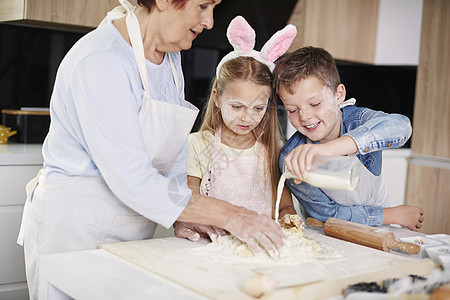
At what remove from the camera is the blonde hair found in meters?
1.62

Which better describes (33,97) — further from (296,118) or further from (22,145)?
(296,118)

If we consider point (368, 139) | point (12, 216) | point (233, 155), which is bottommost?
point (12, 216)

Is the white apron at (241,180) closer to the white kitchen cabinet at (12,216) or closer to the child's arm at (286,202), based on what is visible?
the child's arm at (286,202)

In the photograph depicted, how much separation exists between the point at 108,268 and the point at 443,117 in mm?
2591

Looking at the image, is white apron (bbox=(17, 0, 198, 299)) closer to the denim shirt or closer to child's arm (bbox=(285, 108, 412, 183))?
child's arm (bbox=(285, 108, 412, 183))

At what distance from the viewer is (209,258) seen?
1.09 metres

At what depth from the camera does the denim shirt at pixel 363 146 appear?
1382 millimetres

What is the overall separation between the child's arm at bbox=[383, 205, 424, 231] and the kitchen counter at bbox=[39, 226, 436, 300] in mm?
855

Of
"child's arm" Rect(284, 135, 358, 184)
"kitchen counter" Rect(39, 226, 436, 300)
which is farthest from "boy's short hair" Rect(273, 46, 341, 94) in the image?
"kitchen counter" Rect(39, 226, 436, 300)

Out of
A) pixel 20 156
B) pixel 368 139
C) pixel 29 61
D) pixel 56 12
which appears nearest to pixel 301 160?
pixel 368 139

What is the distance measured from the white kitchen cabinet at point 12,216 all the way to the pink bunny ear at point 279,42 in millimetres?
965

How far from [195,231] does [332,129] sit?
1.74 feet

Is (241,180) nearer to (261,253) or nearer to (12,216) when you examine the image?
(261,253)

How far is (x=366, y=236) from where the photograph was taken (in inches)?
50.5
